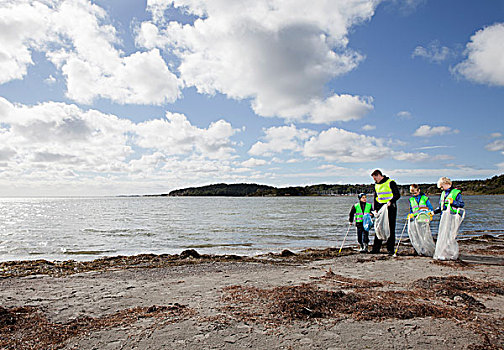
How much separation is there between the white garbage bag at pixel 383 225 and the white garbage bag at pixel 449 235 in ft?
6.13

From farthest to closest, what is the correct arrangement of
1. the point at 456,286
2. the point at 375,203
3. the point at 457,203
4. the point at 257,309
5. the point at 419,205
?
the point at 375,203, the point at 419,205, the point at 457,203, the point at 456,286, the point at 257,309

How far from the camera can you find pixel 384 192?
1169cm

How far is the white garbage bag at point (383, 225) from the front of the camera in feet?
38.5

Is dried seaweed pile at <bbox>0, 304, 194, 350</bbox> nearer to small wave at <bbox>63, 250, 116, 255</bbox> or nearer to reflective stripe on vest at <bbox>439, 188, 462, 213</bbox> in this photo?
reflective stripe on vest at <bbox>439, 188, 462, 213</bbox>

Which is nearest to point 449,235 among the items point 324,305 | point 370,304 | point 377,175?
point 377,175

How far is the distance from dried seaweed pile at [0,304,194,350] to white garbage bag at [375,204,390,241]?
8647 mm

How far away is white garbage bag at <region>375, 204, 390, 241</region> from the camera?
38.5 feet

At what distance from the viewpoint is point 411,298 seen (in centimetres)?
576

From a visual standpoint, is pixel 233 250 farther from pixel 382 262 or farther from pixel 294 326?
pixel 294 326

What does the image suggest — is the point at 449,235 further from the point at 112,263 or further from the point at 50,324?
the point at 112,263

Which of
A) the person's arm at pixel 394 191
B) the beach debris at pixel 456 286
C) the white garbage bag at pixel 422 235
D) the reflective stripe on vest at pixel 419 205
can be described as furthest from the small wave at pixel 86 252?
the beach debris at pixel 456 286

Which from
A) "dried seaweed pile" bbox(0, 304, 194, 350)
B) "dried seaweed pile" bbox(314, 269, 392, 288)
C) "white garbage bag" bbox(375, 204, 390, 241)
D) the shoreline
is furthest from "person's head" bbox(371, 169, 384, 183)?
"dried seaweed pile" bbox(0, 304, 194, 350)

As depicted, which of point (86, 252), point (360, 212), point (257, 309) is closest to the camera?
point (257, 309)

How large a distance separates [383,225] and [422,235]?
129 centimetres
